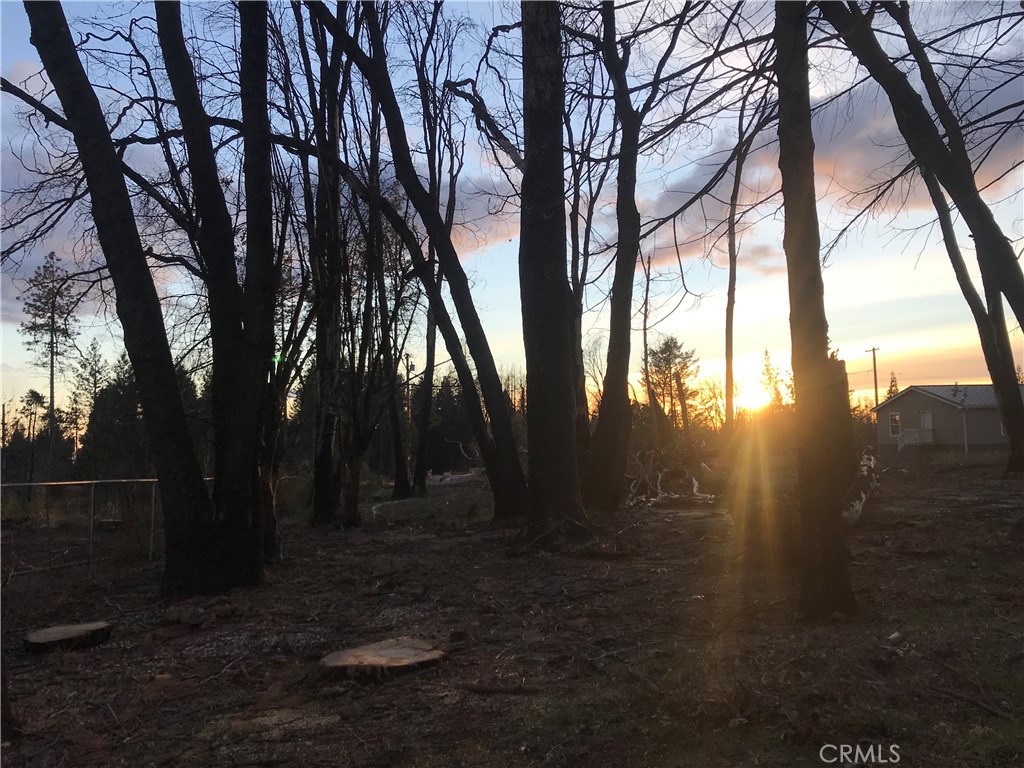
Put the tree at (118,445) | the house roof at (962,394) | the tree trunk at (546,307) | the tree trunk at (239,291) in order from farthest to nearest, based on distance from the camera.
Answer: the house roof at (962,394) < the tree at (118,445) < the tree trunk at (546,307) < the tree trunk at (239,291)

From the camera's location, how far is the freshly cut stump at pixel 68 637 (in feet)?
18.8

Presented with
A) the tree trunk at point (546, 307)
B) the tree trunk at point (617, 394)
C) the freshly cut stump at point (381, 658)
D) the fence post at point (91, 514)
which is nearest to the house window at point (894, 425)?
the tree trunk at point (617, 394)

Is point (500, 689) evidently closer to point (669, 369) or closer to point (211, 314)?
point (211, 314)

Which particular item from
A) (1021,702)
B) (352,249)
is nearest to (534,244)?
(352,249)

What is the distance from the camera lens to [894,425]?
4694 cm

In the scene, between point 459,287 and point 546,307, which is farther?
point 459,287

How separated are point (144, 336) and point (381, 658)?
14.2 ft

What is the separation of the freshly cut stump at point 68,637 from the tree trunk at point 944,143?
7.38m

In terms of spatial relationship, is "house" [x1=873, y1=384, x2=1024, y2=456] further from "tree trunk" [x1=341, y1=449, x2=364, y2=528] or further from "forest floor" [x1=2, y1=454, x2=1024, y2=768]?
"forest floor" [x1=2, y1=454, x2=1024, y2=768]

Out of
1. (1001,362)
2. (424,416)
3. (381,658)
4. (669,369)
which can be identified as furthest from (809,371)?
(669,369)

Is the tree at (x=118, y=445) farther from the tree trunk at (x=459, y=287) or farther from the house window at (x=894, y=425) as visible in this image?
the house window at (x=894, y=425)

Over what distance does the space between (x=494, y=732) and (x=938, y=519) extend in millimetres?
7693

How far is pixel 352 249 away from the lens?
1188 cm

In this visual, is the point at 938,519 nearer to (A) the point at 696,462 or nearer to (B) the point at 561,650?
→ (B) the point at 561,650
